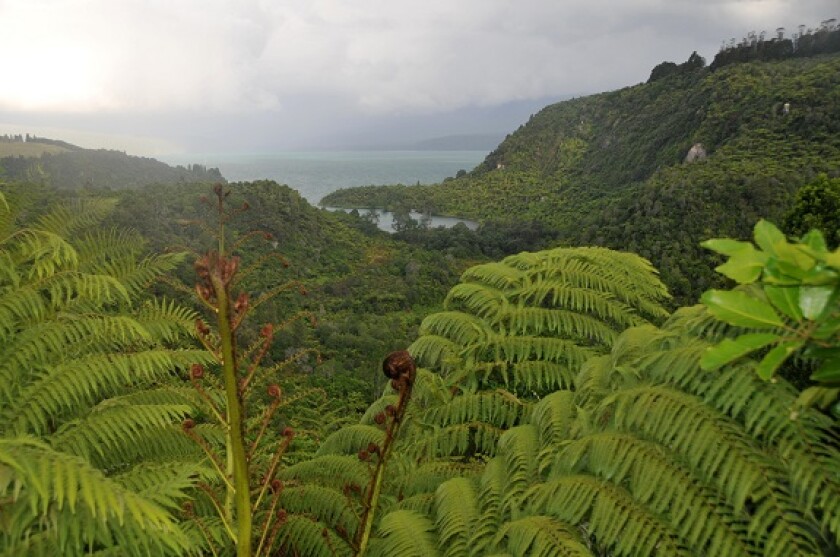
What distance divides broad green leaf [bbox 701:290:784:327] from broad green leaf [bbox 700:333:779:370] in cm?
3

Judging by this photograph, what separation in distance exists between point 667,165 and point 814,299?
254 feet

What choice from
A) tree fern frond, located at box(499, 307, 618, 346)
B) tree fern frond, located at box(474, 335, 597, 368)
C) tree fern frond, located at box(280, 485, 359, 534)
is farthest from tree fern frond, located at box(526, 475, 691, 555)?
tree fern frond, located at box(499, 307, 618, 346)

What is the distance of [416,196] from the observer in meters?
108

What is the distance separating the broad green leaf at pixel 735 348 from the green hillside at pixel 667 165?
89.1 feet

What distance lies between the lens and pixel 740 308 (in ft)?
2.63

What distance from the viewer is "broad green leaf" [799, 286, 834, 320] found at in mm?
701

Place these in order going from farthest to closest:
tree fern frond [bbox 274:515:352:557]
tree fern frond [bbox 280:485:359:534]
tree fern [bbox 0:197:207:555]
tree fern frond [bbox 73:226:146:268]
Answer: tree fern frond [bbox 73:226:146:268], tree fern frond [bbox 280:485:359:534], tree fern frond [bbox 274:515:352:557], tree fern [bbox 0:197:207:555]

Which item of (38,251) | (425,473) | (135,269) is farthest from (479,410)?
(38,251)

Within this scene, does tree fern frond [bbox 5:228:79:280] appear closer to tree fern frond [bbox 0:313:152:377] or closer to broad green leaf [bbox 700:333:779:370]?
tree fern frond [bbox 0:313:152:377]

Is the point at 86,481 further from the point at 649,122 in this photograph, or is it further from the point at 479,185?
the point at 479,185

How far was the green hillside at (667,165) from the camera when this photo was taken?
3706cm

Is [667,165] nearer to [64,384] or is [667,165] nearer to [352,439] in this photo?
[352,439]

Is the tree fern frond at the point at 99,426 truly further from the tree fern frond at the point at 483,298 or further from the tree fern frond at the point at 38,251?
the tree fern frond at the point at 483,298

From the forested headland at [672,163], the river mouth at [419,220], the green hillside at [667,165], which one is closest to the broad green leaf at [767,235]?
the forested headland at [672,163]
